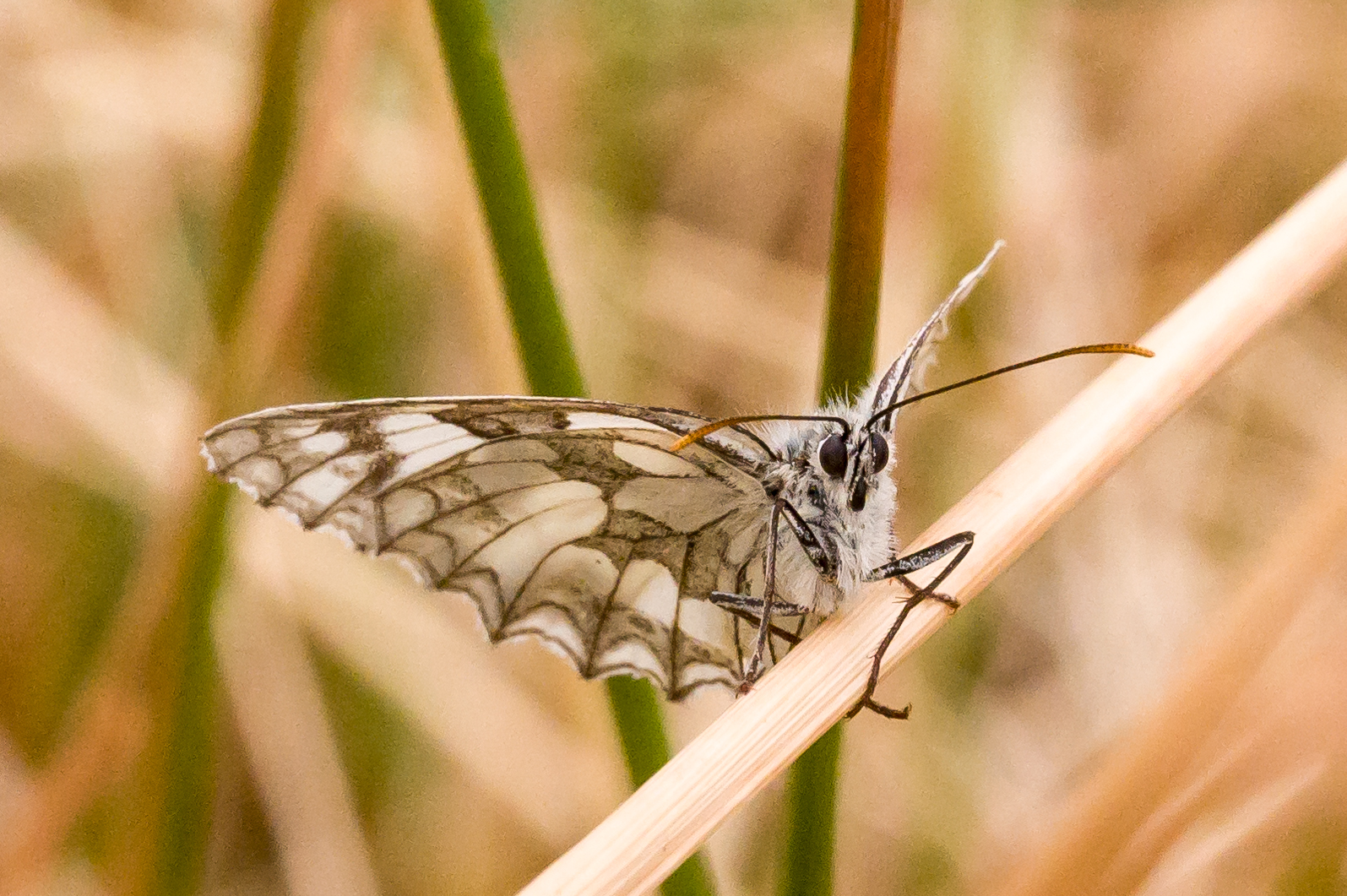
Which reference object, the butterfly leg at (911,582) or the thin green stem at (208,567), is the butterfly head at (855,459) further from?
the thin green stem at (208,567)

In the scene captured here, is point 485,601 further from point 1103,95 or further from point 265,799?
point 1103,95

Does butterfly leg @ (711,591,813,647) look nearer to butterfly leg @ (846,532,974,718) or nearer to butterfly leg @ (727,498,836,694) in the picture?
butterfly leg @ (727,498,836,694)

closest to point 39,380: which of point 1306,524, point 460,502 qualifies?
point 460,502

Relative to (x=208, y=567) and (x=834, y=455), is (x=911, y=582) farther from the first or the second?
(x=208, y=567)

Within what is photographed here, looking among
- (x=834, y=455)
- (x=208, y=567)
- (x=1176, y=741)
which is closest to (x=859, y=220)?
(x=834, y=455)

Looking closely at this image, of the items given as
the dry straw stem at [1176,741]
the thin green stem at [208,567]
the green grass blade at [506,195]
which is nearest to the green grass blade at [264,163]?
the thin green stem at [208,567]

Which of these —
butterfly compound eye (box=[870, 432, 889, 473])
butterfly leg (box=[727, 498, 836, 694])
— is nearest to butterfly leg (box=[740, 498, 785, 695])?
butterfly leg (box=[727, 498, 836, 694])
